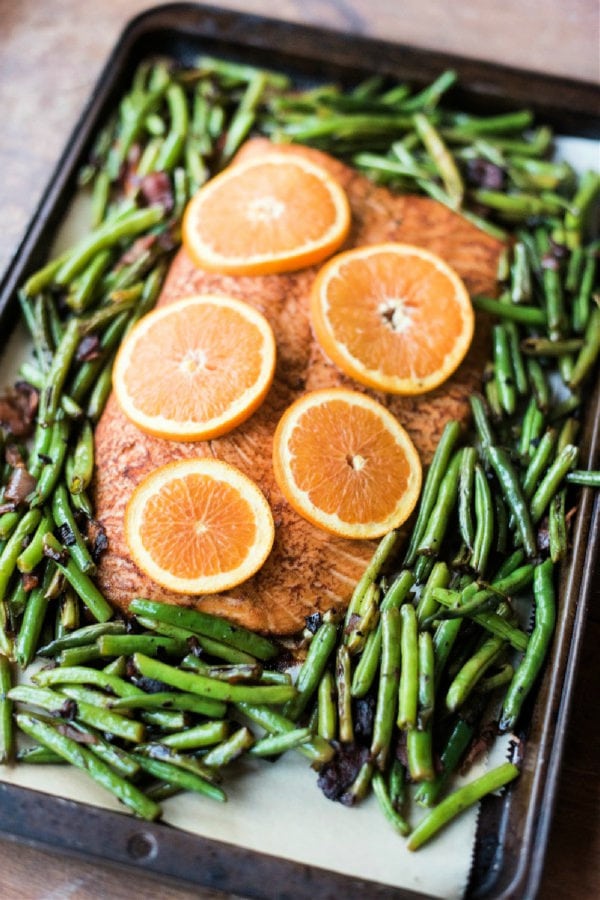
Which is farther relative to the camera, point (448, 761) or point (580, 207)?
point (580, 207)

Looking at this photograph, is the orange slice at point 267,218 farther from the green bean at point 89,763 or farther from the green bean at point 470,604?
the green bean at point 89,763

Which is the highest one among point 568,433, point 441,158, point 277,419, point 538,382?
point 441,158

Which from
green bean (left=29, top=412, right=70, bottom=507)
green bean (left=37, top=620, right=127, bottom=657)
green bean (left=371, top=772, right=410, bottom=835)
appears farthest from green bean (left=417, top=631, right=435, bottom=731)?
green bean (left=29, top=412, right=70, bottom=507)

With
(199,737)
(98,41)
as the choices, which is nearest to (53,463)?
(199,737)

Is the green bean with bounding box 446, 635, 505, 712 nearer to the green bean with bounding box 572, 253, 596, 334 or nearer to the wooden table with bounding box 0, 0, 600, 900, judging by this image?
the green bean with bounding box 572, 253, 596, 334

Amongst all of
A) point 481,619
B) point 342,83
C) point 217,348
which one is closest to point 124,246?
point 217,348

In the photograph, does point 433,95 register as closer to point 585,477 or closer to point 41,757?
point 585,477

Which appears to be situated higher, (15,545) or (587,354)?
(587,354)
